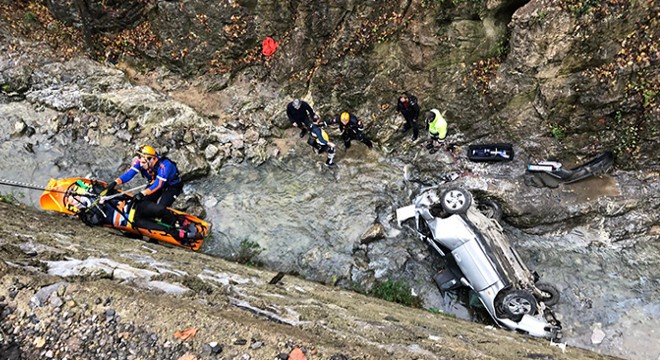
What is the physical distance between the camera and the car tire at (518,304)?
24.3 ft

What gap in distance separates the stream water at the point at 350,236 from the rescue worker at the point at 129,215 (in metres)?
1.08

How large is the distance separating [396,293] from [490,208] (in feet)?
9.69

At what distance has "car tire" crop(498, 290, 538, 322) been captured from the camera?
7395 mm

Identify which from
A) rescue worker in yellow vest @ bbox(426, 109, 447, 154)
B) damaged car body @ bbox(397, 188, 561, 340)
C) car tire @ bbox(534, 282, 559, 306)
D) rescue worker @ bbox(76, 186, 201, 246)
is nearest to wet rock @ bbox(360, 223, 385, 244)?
damaged car body @ bbox(397, 188, 561, 340)

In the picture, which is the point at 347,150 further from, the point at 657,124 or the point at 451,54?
the point at 657,124

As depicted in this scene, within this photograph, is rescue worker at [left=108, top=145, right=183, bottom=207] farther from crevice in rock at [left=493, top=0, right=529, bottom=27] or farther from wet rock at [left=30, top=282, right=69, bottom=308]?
crevice in rock at [left=493, top=0, right=529, bottom=27]

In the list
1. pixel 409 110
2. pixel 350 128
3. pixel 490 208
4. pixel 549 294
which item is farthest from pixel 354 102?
pixel 549 294

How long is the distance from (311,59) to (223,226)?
489cm

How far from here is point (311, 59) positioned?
1049cm

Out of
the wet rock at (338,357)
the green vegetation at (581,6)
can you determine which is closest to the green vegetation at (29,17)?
the wet rock at (338,357)

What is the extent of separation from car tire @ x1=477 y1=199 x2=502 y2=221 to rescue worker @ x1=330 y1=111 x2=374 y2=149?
10.3 ft

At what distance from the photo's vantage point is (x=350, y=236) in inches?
368

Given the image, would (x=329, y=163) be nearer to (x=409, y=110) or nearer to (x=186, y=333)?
(x=409, y=110)

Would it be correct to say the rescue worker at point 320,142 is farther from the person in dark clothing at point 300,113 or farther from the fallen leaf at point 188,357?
the fallen leaf at point 188,357
